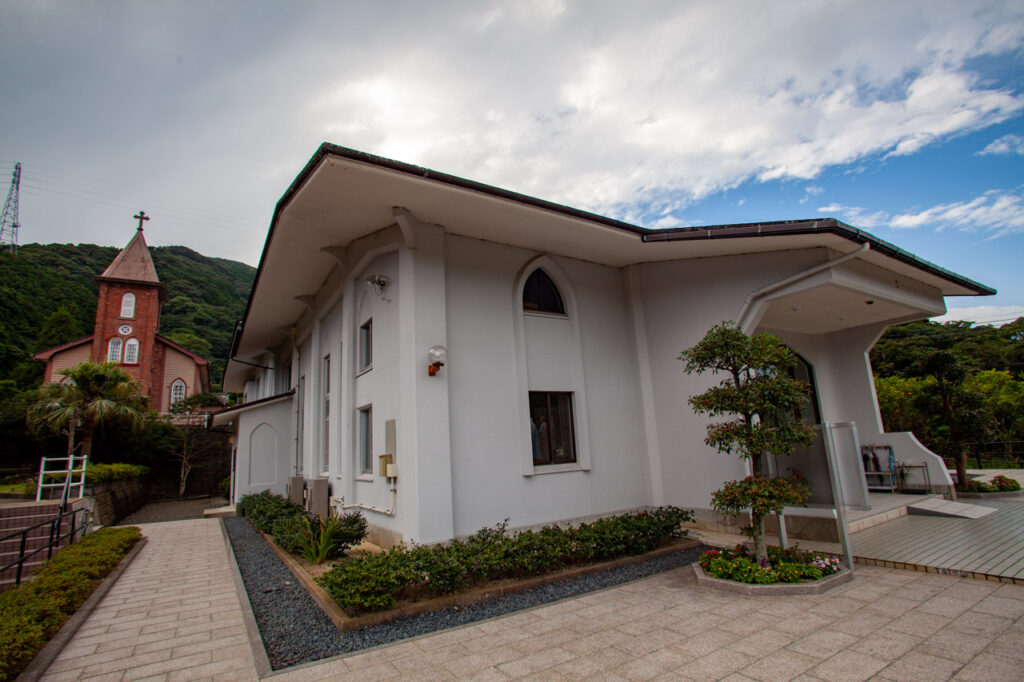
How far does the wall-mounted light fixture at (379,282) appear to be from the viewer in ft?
26.7

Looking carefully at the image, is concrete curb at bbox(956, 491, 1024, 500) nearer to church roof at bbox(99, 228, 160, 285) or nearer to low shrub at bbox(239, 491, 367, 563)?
low shrub at bbox(239, 491, 367, 563)

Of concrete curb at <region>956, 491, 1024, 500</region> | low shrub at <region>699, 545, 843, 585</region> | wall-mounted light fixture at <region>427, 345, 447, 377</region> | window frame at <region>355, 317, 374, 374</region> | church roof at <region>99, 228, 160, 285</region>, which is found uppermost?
church roof at <region>99, 228, 160, 285</region>

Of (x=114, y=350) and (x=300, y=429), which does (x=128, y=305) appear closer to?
(x=114, y=350)

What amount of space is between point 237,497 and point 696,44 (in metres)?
17.2

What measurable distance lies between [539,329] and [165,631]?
257 inches

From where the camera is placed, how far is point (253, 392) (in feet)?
81.9

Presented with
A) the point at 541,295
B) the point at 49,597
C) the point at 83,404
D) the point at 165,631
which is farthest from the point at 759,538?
the point at 83,404

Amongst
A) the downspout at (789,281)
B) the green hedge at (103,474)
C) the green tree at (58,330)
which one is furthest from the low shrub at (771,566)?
the green tree at (58,330)

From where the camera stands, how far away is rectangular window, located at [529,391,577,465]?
8305 mm

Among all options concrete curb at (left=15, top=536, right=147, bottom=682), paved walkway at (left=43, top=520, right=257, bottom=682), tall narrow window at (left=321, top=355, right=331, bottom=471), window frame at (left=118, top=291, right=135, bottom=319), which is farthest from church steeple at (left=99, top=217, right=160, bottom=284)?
concrete curb at (left=15, top=536, right=147, bottom=682)

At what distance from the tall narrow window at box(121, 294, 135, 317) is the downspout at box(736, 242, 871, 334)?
4126 cm

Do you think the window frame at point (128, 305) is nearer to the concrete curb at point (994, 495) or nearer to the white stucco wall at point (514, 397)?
the white stucco wall at point (514, 397)

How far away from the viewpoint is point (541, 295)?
9.08 meters

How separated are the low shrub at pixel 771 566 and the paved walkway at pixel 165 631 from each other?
194 inches
